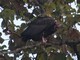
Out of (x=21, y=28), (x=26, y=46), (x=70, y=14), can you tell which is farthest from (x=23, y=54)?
(x=70, y=14)

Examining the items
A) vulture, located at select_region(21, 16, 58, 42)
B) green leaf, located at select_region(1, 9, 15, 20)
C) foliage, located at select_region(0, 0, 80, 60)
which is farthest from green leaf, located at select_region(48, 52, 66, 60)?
vulture, located at select_region(21, 16, 58, 42)

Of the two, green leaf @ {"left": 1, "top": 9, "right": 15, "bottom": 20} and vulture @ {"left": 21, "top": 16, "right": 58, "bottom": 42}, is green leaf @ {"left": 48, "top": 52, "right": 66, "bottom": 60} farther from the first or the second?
vulture @ {"left": 21, "top": 16, "right": 58, "bottom": 42}

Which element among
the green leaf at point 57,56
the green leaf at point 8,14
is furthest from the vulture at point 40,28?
the green leaf at point 57,56

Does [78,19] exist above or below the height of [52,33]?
below

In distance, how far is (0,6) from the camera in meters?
5.66

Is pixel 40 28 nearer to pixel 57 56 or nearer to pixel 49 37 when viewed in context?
pixel 49 37

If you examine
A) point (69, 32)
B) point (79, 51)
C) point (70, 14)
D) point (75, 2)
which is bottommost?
point (79, 51)

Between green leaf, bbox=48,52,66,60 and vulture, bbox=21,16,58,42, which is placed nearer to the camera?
green leaf, bbox=48,52,66,60

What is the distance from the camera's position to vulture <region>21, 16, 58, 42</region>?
5.60 metres

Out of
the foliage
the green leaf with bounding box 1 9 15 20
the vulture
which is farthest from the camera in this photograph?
the vulture

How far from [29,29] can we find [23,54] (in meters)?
0.80

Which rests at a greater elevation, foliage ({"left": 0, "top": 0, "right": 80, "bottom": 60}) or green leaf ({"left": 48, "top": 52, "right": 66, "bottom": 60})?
foliage ({"left": 0, "top": 0, "right": 80, "bottom": 60})

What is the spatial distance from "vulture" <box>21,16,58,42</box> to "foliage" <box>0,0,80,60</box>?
0.36 feet

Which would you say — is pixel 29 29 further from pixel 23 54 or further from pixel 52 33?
pixel 23 54
